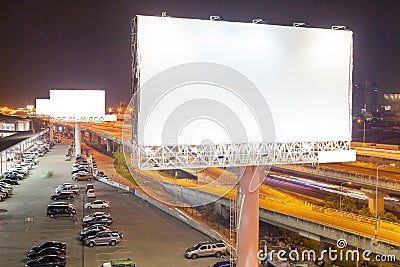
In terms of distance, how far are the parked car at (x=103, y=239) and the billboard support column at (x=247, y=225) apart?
5081mm

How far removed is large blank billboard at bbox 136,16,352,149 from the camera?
6.21 meters

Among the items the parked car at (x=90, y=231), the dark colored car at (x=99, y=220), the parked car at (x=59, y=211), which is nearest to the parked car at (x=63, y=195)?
the parked car at (x=59, y=211)

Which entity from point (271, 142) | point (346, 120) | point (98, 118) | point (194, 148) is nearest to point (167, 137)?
point (194, 148)

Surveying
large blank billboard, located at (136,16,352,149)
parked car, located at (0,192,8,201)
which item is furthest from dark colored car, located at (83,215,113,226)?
large blank billboard, located at (136,16,352,149)

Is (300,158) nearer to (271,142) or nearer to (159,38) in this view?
(271,142)

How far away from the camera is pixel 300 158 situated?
23.9ft

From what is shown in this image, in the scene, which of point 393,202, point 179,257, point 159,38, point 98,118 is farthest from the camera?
point 98,118

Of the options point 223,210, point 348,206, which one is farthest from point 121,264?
point 348,206

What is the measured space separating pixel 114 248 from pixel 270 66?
6.94m

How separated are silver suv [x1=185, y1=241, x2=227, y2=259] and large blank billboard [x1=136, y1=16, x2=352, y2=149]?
4.69 m

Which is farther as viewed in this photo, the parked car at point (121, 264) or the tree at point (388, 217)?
the tree at point (388, 217)

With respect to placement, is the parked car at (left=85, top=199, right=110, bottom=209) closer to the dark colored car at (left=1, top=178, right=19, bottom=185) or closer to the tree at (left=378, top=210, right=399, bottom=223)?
the dark colored car at (left=1, top=178, right=19, bottom=185)

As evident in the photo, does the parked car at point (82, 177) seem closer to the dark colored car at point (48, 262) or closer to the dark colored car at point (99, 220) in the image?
the dark colored car at point (99, 220)

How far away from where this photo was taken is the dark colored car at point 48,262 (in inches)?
402
